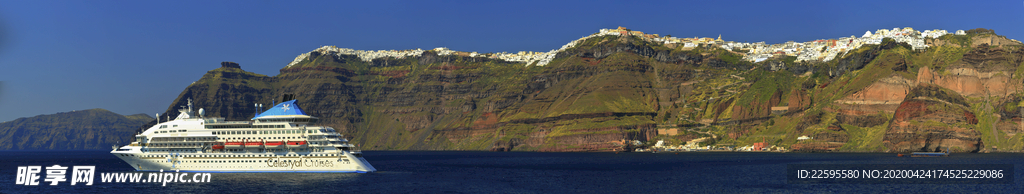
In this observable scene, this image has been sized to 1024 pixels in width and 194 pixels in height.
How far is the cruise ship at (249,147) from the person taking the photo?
87.2m

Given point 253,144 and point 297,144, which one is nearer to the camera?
point 253,144

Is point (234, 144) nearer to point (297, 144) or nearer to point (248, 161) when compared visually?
point (248, 161)

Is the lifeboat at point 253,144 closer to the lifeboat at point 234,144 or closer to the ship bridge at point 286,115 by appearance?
the lifeboat at point 234,144

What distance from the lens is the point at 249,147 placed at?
8706cm

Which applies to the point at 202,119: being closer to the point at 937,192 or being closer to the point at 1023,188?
the point at 937,192

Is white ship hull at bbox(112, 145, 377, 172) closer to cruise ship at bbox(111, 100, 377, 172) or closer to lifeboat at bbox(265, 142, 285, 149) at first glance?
cruise ship at bbox(111, 100, 377, 172)

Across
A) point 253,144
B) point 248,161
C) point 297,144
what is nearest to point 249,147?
point 253,144

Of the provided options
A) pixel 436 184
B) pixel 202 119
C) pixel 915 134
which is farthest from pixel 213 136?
pixel 915 134

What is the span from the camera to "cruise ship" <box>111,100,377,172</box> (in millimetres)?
87188

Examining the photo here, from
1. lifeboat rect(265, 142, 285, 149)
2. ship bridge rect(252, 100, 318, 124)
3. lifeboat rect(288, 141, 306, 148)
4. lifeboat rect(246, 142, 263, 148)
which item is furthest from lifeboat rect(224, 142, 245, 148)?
lifeboat rect(288, 141, 306, 148)

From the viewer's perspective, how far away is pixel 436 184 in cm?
8444

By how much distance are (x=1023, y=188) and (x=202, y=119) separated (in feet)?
289

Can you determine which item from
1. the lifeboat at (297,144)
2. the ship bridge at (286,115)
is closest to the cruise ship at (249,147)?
the lifeboat at (297,144)

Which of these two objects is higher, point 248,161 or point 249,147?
point 249,147
